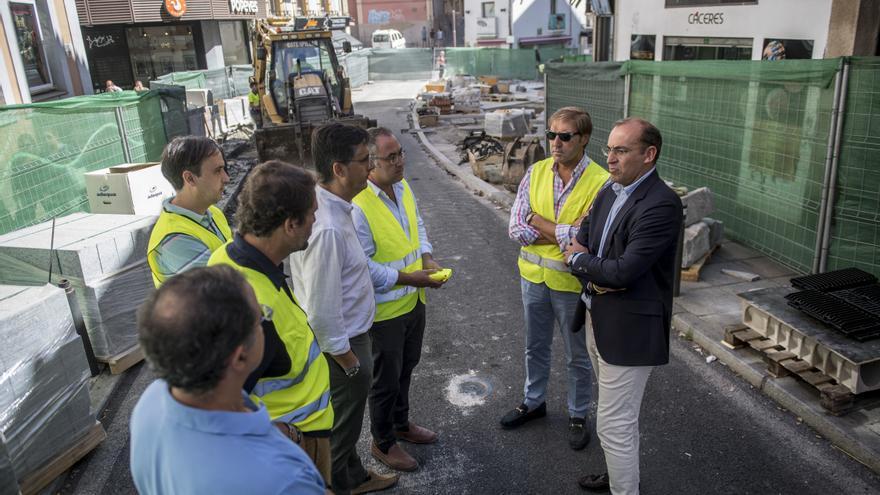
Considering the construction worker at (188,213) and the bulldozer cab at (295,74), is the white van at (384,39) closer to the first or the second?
the bulldozer cab at (295,74)

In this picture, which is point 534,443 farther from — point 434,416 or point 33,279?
point 33,279

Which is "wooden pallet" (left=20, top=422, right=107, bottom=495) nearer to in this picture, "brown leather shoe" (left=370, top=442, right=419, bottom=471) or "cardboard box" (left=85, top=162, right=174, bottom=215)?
"brown leather shoe" (left=370, top=442, right=419, bottom=471)

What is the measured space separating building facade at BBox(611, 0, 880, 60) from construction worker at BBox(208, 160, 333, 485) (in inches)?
280

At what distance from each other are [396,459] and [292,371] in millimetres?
1819

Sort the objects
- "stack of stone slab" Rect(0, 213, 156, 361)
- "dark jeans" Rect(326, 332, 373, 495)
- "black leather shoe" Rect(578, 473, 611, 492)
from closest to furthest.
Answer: "dark jeans" Rect(326, 332, 373, 495), "black leather shoe" Rect(578, 473, 611, 492), "stack of stone slab" Rect(0, 213, 156, 361)

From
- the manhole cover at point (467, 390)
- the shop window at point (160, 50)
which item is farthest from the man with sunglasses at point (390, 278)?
the shop window at point (160, 50)

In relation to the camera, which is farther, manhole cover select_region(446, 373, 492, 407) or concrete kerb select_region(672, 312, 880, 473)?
manhole cover select_region(446, 373, 492, 407)

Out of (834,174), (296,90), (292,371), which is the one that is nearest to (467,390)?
(292,371)

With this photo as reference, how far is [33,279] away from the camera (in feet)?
16.0

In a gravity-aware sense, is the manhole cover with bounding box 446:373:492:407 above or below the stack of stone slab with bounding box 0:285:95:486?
below

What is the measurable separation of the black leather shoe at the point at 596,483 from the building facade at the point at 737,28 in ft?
19.7

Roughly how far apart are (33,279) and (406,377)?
3213 millimetres

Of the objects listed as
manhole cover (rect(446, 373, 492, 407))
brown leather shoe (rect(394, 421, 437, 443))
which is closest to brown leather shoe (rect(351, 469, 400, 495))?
brown leather shoe (rect(394, 421, 437, 443))

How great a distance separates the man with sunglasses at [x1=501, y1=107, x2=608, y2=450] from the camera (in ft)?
12.1
